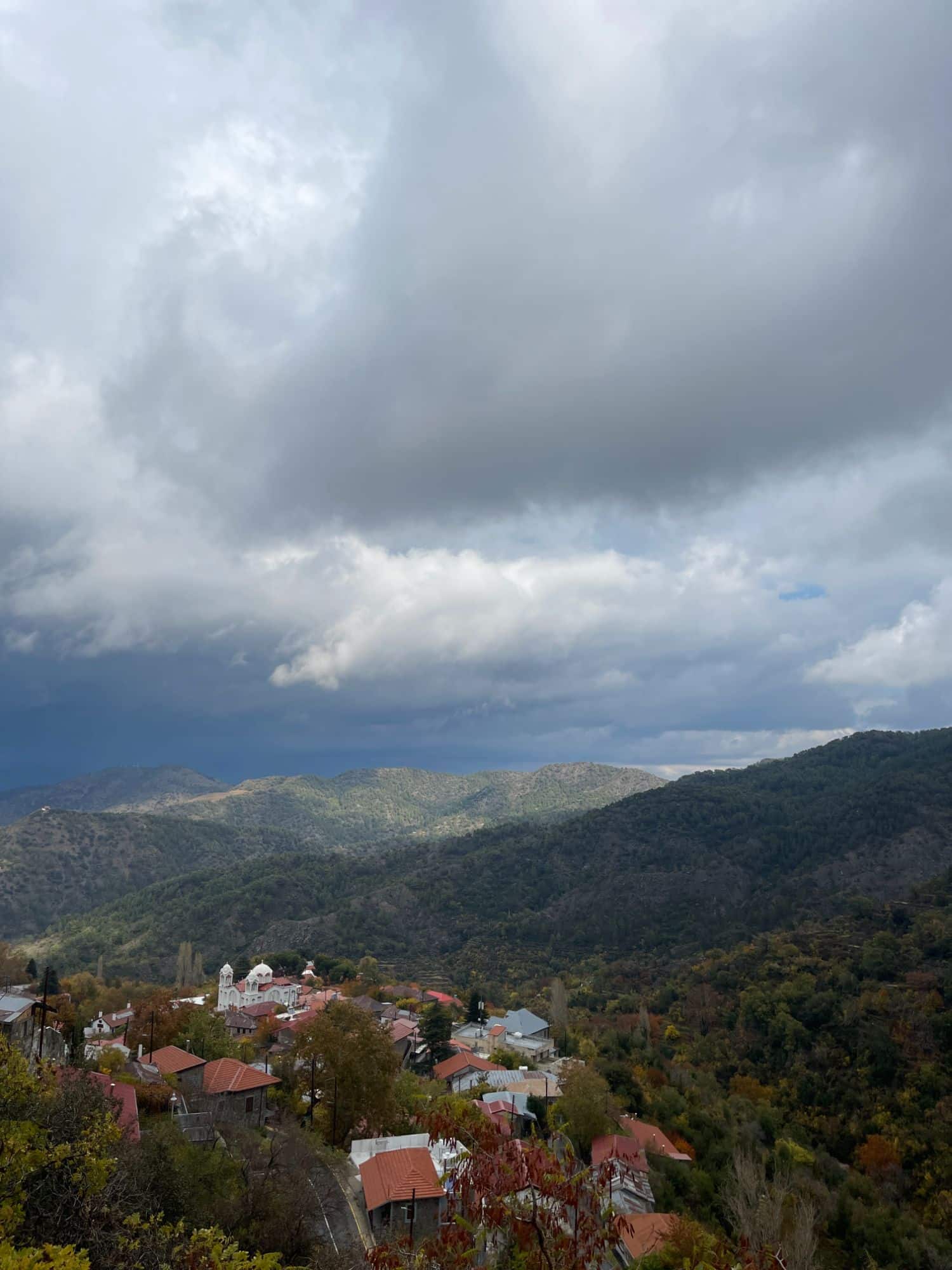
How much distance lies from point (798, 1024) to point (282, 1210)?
36833 mm

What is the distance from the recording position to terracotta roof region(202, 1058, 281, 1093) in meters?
26.9

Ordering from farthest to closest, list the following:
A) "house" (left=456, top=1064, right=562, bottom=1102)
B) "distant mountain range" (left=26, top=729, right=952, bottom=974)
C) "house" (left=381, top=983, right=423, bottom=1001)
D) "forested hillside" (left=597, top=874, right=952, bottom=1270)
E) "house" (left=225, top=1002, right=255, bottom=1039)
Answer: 1. "distant mountain range" (left=26, top=729, right=952, bottom=974)
2. "house" (left=381, top=983, right=423, bottom=1001)
3. "house" (left=225, top=1002, right=255, bottom=1039)
4. "house" (left=456, top=1064, right=562, bottom=1102)
5. "forested hillside" (left=597, top=874, right=952, bottom=1270)

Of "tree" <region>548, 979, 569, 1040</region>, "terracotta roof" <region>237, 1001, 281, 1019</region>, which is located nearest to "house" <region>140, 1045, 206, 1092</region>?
"terracotta roof" <region>237, 1001, 281, 1019</region>

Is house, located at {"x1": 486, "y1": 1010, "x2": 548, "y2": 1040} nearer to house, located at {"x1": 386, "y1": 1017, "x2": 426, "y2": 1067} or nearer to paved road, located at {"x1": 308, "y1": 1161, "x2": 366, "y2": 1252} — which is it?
house, located at {"x1": 386, "y1": 1017, "x2": 426, "y2": 1067}

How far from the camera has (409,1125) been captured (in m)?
27.8

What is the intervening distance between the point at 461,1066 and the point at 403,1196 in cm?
2315

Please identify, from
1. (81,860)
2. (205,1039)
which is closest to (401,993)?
(205,1039)

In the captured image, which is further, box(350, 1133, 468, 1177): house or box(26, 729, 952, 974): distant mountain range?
box(26, 729, 952, 974): distant mountain range

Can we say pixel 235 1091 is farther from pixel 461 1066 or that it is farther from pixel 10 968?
pixel 10 968

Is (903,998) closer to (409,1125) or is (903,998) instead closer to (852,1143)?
(852,1143)

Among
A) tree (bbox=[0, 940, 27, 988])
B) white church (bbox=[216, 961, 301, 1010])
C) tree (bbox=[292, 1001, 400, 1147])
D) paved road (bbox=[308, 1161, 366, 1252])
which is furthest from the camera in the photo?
white church (bbox=[216, 961, 301, 1010])

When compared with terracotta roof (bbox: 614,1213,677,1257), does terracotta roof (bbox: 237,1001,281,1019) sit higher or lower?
lower

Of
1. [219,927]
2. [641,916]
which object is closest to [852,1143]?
[641,916]

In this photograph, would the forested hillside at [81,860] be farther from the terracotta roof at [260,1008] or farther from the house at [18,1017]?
the house at [18,1017]
